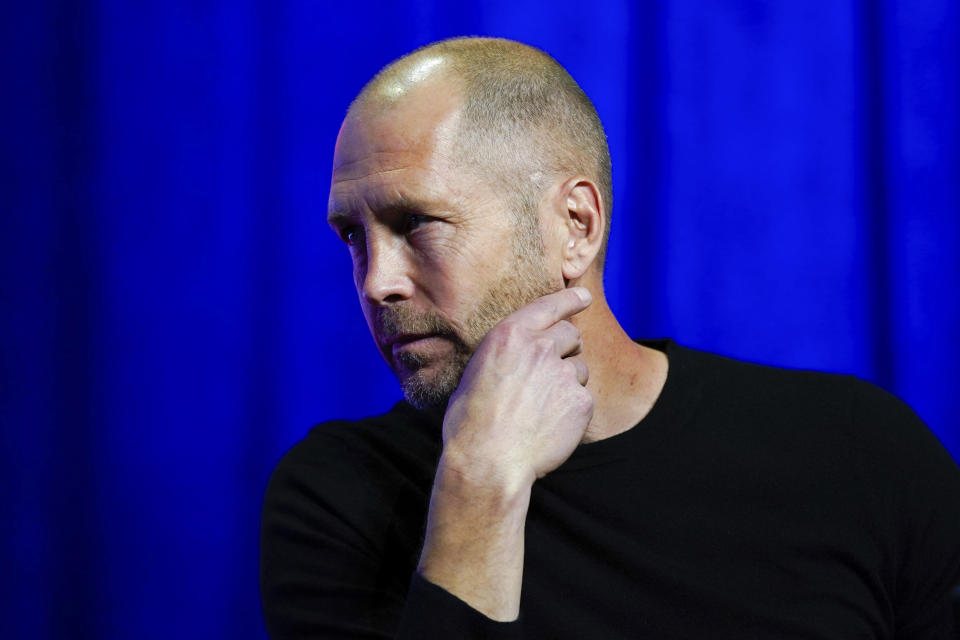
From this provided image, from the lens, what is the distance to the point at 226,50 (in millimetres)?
2027

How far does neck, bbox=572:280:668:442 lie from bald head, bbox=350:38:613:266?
165 mm

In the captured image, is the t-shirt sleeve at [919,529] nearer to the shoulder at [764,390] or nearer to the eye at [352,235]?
the shoulder at [764,390]

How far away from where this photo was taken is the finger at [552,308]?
1.18 metres

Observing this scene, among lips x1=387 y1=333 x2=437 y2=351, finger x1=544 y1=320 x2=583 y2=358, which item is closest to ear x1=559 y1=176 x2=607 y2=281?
finger x1=544 y1=320 x2=583 y2=358

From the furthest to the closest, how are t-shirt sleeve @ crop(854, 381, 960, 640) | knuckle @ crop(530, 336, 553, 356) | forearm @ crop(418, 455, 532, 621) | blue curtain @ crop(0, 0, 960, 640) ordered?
blue curtain @ crop(0, 0, 960, 640) < t-shirt sleeve @ crop(854, 381, 960, 640) < knuckle @ crop(530, 336, 553, 356) < forearm @ crop(418, 455, 532, 621)

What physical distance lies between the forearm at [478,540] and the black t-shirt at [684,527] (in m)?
0.16

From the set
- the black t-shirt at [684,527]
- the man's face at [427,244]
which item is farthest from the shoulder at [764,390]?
the man's face at [427,244]

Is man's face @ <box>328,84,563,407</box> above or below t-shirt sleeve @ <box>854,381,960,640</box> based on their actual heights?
above

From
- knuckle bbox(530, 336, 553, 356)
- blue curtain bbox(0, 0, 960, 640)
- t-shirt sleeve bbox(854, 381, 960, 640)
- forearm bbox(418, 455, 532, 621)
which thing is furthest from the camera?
blue curtain bbox(0, 0, 960, 640)

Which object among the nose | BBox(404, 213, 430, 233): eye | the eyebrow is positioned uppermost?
the eyebrow

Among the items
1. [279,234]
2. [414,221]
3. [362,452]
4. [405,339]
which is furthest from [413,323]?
[279,234]

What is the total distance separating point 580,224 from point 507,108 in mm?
192

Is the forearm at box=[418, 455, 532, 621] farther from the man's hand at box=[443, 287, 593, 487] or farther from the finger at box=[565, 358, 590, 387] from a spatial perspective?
the finger at box=[565, 358, 590, 387]

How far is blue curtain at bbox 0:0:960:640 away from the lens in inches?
77.4
